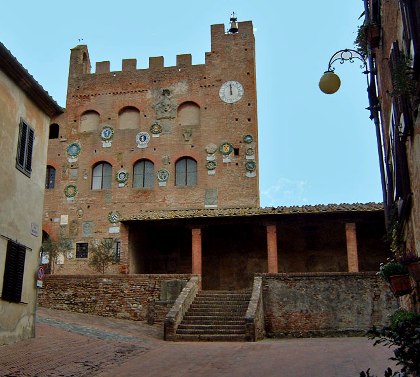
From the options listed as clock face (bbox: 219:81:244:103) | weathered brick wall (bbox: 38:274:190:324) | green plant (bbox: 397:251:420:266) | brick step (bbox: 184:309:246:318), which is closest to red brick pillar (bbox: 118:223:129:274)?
weathered brick wall (bbox: 38:274:190:324)

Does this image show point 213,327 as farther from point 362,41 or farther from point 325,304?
point 362,41

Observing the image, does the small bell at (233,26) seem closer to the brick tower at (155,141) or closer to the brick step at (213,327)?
the brick tower at (155,141)

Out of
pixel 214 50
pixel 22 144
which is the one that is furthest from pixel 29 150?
pixel 214 50

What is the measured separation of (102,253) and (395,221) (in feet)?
60.4

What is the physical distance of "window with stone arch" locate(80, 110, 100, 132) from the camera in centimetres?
3256

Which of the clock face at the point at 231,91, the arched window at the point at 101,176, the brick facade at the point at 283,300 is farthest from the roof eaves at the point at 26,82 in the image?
the clock face at the point at 231,91

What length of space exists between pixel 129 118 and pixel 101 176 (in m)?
3.69

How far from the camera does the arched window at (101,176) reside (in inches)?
1228

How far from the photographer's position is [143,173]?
102 feet

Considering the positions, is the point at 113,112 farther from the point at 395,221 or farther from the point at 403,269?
the point at 403,269

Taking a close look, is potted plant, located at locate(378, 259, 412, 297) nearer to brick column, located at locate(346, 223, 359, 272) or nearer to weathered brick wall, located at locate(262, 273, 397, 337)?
weathered brick wall, located at locate(262, 273, 397, 337)

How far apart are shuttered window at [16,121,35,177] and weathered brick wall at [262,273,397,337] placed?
30.5ft

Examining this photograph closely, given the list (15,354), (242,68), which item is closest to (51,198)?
(242,68)

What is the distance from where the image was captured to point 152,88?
32.5 m
